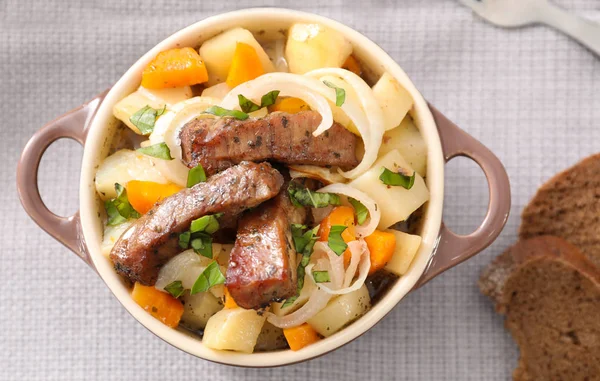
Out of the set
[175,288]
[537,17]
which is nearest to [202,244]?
[175,288]

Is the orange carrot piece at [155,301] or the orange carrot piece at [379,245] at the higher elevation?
the orange carrot piece at [379,245]

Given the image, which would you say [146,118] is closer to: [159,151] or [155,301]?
[159,151]

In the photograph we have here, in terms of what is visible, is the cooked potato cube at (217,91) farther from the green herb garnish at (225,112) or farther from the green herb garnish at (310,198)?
the green herb garnish at (310,198)

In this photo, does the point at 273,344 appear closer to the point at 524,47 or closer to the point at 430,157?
the point at 430,157

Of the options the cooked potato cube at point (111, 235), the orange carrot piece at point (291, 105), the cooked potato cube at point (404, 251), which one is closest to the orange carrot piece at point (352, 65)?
the orange carrot piece at point (291, 105)

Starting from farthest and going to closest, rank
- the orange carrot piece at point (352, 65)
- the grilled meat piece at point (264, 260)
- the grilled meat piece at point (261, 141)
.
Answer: the orange carrot piece at point (352, 65), the grilled meat piece at point (261, 141), the grilled meat piece at point (264, 260)

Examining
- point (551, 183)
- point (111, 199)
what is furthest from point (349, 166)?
point (551, 183)

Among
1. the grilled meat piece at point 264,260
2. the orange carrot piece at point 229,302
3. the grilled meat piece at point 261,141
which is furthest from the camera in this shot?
the orange carrot piece at point 229,302
